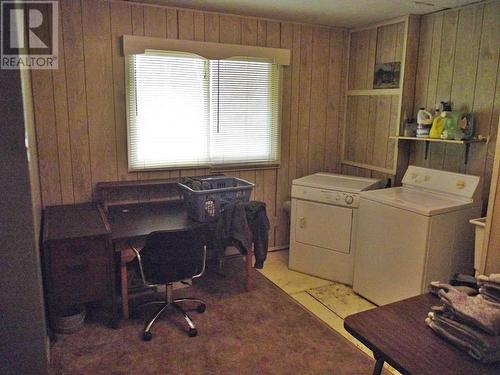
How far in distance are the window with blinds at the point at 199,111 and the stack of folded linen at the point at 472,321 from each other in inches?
101

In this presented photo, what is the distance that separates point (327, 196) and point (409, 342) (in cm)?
217

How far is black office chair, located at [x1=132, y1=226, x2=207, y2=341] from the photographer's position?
8.03 feet

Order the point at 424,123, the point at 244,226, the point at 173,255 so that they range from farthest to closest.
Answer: the point at 424,123 < the point at 244,226 < the point at 173,255

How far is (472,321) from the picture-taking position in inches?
48.2

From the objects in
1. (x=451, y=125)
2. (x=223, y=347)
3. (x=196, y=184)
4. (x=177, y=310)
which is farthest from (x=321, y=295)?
(x=451, y=125)

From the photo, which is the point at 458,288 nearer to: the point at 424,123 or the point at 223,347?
the point at 223,347

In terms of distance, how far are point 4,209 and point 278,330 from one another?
5.94 feet

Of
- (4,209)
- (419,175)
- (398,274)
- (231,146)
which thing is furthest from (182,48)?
(398,274)

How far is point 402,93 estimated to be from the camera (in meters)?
3.48

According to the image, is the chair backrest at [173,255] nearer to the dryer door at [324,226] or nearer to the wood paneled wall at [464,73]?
the dryer door at [324,226]

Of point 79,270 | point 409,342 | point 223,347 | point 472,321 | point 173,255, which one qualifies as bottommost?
point 223,347

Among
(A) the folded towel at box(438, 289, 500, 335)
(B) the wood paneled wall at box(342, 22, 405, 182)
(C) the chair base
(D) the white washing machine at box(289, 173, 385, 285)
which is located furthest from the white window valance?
(A) the folded towel at box(438, 289, 500, 335)

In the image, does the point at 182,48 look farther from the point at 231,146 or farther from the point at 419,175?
the point at 419,175

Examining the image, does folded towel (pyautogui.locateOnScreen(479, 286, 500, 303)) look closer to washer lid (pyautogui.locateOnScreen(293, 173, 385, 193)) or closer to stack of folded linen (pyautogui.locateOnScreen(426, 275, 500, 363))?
stack of folded linen (pyautogui.locateOnScreen(426, 275, 500, 363))
